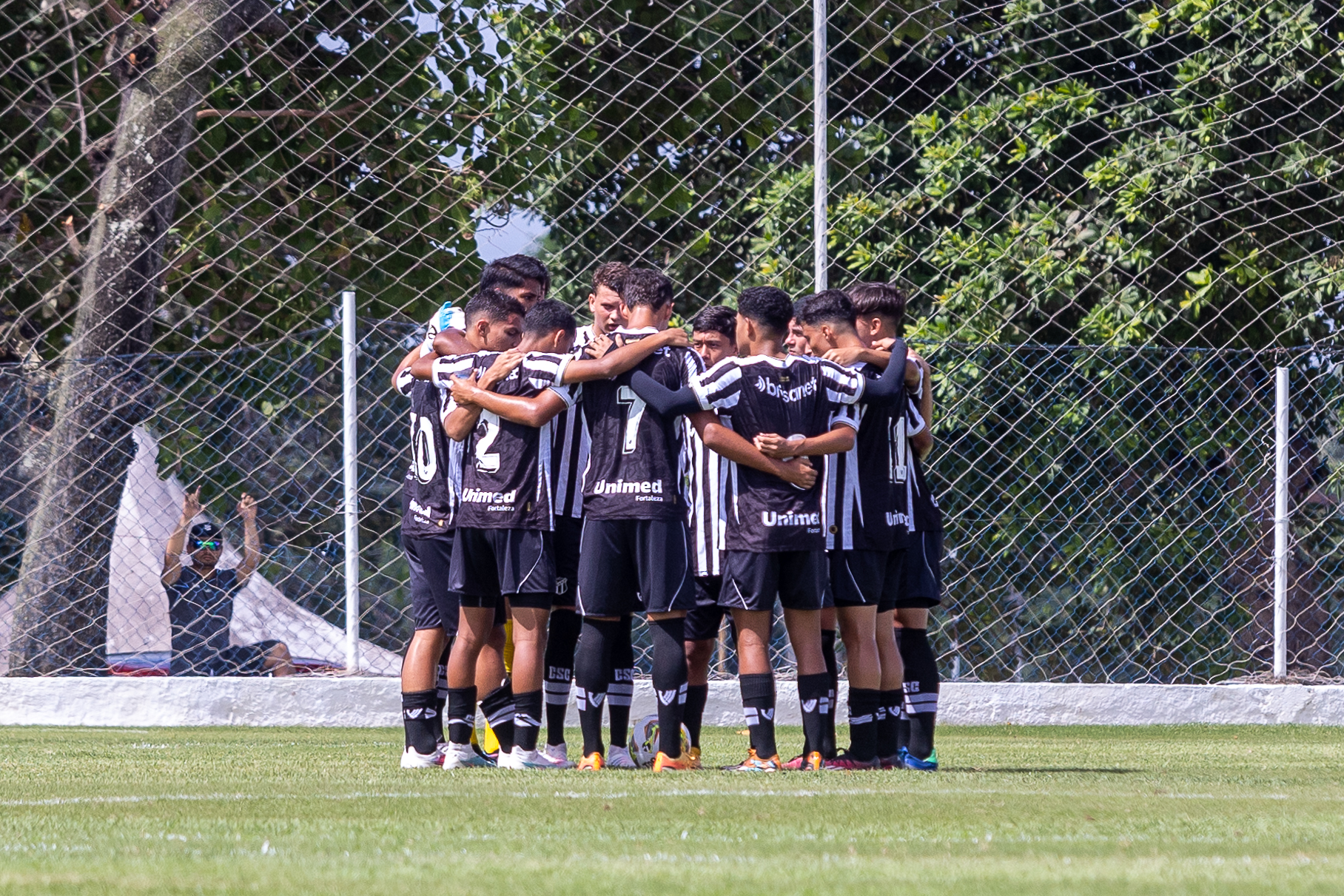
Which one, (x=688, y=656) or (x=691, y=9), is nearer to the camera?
(x=688, y=656)

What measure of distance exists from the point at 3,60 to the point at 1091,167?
6739 millimetres

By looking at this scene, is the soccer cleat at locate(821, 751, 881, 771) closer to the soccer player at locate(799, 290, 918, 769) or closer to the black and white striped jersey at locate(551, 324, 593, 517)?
the soccer player at locate(799, 290, 918, 769)

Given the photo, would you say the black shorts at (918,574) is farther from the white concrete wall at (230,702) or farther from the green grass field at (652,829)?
the white concrete wall at (230,702)

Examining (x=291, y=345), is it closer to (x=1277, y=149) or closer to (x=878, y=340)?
(x=878, y=340)

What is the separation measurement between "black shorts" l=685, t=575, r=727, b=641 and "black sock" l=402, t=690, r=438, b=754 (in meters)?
0.99

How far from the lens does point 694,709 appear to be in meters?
6.23

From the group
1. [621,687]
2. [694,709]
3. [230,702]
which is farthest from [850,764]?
[230,702]

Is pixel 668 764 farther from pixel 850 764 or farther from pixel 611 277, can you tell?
pixel 611 277

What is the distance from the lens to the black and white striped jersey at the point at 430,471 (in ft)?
19.8

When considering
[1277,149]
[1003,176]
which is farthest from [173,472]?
[1277,149]

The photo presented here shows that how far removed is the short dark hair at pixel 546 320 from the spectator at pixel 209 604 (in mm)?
3036

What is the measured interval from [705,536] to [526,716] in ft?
3.02

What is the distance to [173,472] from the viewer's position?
8.48 m

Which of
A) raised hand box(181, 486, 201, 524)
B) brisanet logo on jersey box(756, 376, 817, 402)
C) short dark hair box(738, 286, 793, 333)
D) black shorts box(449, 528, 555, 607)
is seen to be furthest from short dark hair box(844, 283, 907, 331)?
raised hand box(181, 486, 201, 524)
